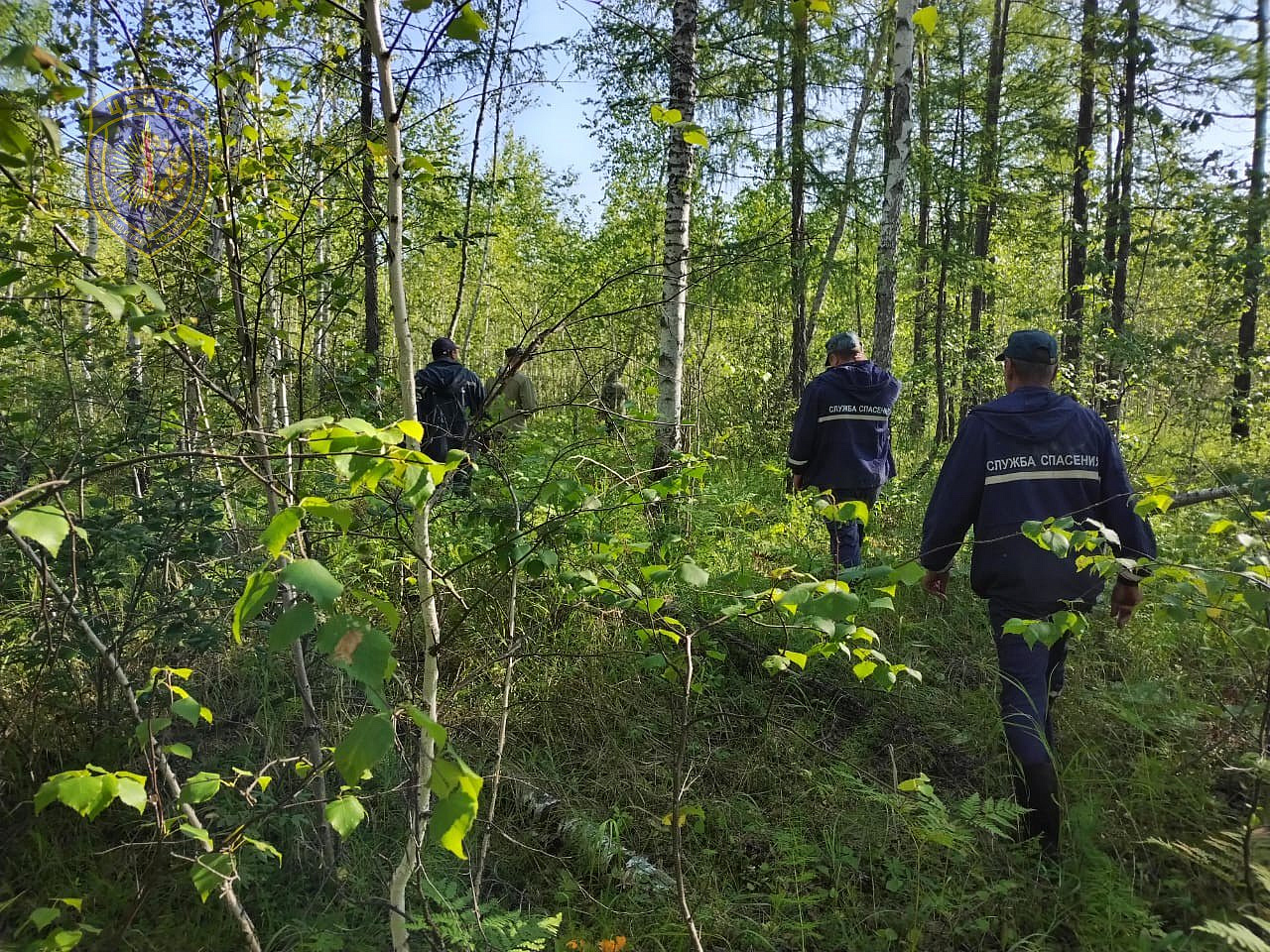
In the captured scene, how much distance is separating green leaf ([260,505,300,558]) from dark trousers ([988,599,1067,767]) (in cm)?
276

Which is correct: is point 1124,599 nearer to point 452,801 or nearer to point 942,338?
point 452,801

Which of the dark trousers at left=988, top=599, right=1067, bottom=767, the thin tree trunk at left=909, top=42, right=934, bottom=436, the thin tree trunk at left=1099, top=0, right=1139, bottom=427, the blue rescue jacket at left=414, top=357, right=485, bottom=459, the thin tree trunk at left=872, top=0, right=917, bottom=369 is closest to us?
the dark trousers at left=988, top=599, right=1067, bottom=767

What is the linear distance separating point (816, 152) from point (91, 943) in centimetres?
1001

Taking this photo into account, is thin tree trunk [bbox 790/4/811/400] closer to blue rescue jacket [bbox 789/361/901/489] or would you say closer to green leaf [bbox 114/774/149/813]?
blue rescue jacket [bbox 789/361/901/489]

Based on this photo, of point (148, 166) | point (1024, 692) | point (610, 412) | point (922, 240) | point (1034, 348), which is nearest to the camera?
point (610, 412)

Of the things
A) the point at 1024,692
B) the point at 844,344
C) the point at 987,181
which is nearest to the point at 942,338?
the point at 987,181

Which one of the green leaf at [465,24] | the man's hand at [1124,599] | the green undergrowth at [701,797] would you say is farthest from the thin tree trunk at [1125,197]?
the green leaf at [465,24]

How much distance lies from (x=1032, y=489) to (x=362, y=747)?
2.88m

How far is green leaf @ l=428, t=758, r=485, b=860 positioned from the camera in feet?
3.25

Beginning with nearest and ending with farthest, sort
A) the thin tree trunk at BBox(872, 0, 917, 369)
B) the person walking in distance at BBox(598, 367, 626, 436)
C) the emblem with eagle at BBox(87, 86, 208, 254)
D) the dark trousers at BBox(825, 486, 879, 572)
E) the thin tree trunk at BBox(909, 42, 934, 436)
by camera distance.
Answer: the person walking in distance at BBox(598, 367, 626, 436), the emblem with eagle at BBox(87, 86, 208, 254), the dark trousers at BBox(825, 486, 879, 572), the thin tree trunk at BBox(872, 0, 917, 369), the thin tree trunk at BBox(909, 42, 934, 436)

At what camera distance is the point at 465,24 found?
1557 millimetres

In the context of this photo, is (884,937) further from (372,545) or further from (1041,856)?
(372,545)

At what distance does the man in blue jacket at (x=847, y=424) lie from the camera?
4.93m

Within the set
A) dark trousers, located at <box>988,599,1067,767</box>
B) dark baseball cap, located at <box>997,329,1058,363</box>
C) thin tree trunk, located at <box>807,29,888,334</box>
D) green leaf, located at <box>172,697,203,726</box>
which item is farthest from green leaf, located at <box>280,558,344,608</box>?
thin tree trunk, located at <box>807,29,888,334</box>
